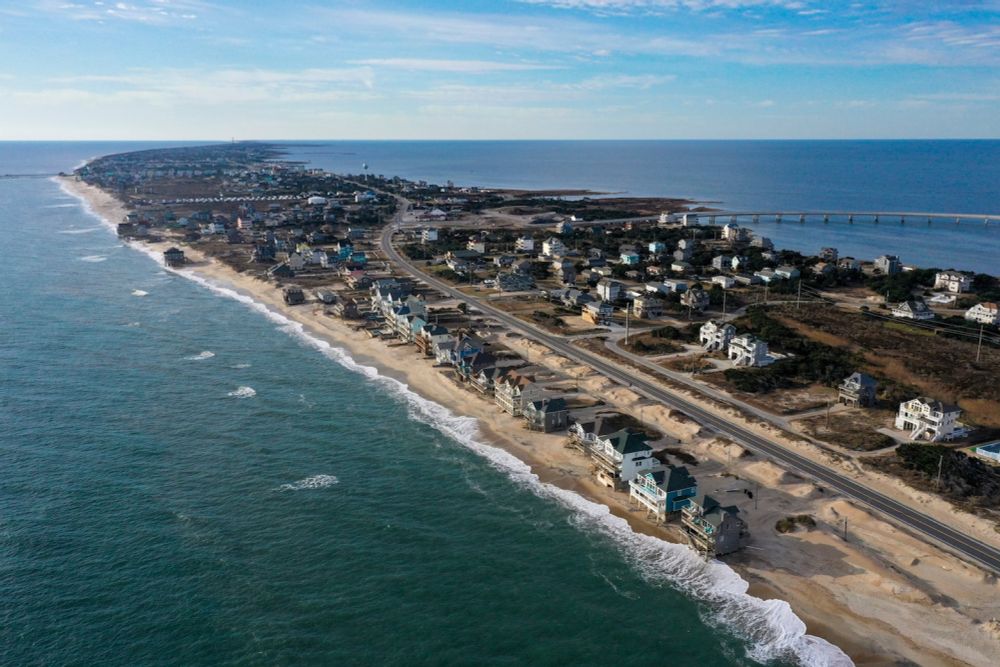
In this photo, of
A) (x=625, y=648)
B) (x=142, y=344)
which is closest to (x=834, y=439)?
(x=625, y=648)

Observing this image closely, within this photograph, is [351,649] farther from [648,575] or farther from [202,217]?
[202,217]

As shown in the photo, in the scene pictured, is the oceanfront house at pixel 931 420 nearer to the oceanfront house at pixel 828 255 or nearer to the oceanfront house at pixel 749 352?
the oceanfront house at pixel 749 352

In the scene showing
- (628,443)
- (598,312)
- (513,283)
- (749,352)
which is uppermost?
(513,283)

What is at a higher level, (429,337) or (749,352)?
(749,352)

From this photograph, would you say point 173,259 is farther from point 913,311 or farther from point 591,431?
point 913,311

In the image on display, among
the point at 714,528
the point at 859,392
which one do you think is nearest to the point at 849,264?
the point at 859,392

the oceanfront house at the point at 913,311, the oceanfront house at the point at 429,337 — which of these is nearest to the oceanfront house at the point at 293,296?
the oceanfront house at the point at 429,337
